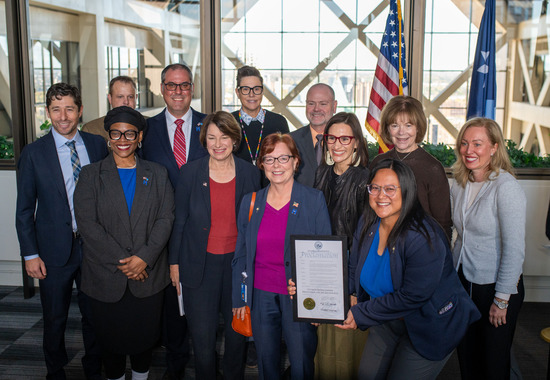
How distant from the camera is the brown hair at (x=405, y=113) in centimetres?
307

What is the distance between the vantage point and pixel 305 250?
94.5 inches

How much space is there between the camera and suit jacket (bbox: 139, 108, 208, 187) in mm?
3421

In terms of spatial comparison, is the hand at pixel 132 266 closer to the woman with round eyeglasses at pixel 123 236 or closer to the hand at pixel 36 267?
the woman with round eyeglasses at pixel 123 236

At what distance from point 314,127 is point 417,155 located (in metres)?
0.89

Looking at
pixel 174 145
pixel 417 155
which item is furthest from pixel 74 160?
pixel 417 155

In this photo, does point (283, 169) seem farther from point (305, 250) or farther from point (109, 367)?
point (109, 367)

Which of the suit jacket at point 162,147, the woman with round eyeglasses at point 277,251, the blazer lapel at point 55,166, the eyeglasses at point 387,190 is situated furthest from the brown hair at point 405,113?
the blazer lapel at point 55,166

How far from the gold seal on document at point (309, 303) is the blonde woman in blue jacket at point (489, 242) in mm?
989

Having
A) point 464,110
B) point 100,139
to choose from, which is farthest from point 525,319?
point 100,139

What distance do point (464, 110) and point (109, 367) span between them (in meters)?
4.32

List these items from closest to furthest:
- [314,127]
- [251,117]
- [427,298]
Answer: [427,298], [314,127], [251,117]

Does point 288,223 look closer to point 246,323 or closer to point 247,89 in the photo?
point 246,323

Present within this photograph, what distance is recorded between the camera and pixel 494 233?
276 centimetres

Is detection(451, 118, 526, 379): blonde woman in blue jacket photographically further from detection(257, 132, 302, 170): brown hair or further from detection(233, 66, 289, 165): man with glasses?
detection(233, 66, 289, 165): man with glasses
